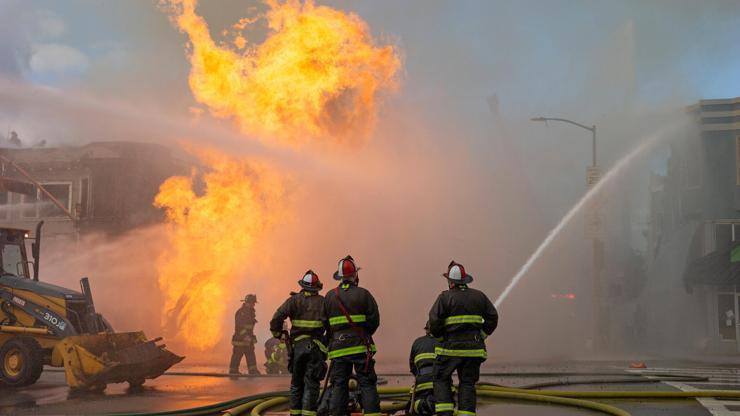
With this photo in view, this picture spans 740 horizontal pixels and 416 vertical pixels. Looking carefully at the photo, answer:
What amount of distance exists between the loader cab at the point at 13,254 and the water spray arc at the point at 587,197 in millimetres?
17552

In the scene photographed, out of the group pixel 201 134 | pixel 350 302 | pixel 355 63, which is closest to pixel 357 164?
pixel 355 63

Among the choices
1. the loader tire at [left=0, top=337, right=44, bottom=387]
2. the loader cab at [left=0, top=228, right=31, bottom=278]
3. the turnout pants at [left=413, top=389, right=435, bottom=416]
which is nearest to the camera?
the turnout pants at [left=413, top=389, right=435, bottom=416]

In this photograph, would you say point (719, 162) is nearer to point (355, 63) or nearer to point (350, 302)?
point (355, 63)

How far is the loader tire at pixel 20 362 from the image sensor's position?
42.9 feet

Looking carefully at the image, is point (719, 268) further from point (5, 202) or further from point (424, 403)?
point (5, 202)

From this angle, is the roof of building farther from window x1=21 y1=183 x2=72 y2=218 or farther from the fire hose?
window x1=21 y1=183 x2=72 y2=218

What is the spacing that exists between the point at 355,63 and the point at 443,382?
1768 centimetres

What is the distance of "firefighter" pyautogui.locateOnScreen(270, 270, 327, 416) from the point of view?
879cm

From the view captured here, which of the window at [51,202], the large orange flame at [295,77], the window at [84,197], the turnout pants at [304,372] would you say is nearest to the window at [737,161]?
the large orange flame at [295,77]

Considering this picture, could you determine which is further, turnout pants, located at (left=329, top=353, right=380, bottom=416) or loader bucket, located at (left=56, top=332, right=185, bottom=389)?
loader bucket, located at (left=56, top=332, right=185, bottom=389)

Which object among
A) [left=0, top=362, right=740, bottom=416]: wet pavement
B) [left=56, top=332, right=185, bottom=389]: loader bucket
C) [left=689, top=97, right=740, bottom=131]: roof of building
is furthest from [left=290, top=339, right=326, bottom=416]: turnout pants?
[left=689, top=97, right=740, bottom=131]: roof of building

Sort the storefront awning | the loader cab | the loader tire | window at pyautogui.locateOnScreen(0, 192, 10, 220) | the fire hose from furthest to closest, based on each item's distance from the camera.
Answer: window at pyautogui.locateOnScreen(0, 192, 10, 220)
the storefront awning
the loader cab
the loader tire
the fire hose

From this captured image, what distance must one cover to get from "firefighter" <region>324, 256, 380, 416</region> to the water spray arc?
19819 millimetres

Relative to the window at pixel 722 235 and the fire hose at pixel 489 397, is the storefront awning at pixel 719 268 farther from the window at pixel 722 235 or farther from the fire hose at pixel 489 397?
the fire hose at pixel 489 397
